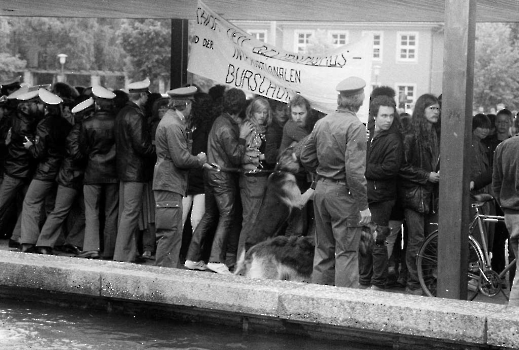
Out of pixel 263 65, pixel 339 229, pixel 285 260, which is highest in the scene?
pixel 263 65

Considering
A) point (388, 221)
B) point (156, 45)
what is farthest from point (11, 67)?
point (388, 221)

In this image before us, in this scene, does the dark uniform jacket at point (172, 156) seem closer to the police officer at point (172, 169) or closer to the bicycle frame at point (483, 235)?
the police officer at point (172, 169)

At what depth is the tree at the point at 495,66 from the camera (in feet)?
135

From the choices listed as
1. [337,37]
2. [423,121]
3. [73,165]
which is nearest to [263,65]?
[423,121]

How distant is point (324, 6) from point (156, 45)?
83.6 feet

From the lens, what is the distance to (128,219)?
403 inches

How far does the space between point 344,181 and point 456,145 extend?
0.96 meters

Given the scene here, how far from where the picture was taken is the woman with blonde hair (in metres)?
9.84

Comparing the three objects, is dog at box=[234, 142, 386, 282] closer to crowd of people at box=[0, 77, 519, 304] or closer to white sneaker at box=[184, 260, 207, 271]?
crowd of people at box=[0, 77, 519, 304]

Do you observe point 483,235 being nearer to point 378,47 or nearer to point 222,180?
point 222,180

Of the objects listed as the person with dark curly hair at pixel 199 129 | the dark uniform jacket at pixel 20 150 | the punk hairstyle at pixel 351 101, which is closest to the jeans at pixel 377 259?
the punk hairstyle at pixel 351 101

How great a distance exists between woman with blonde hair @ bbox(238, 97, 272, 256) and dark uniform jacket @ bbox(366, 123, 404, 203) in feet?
3.98

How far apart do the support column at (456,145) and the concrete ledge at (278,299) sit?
0.83 m

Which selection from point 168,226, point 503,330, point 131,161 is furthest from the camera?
point 131,161
